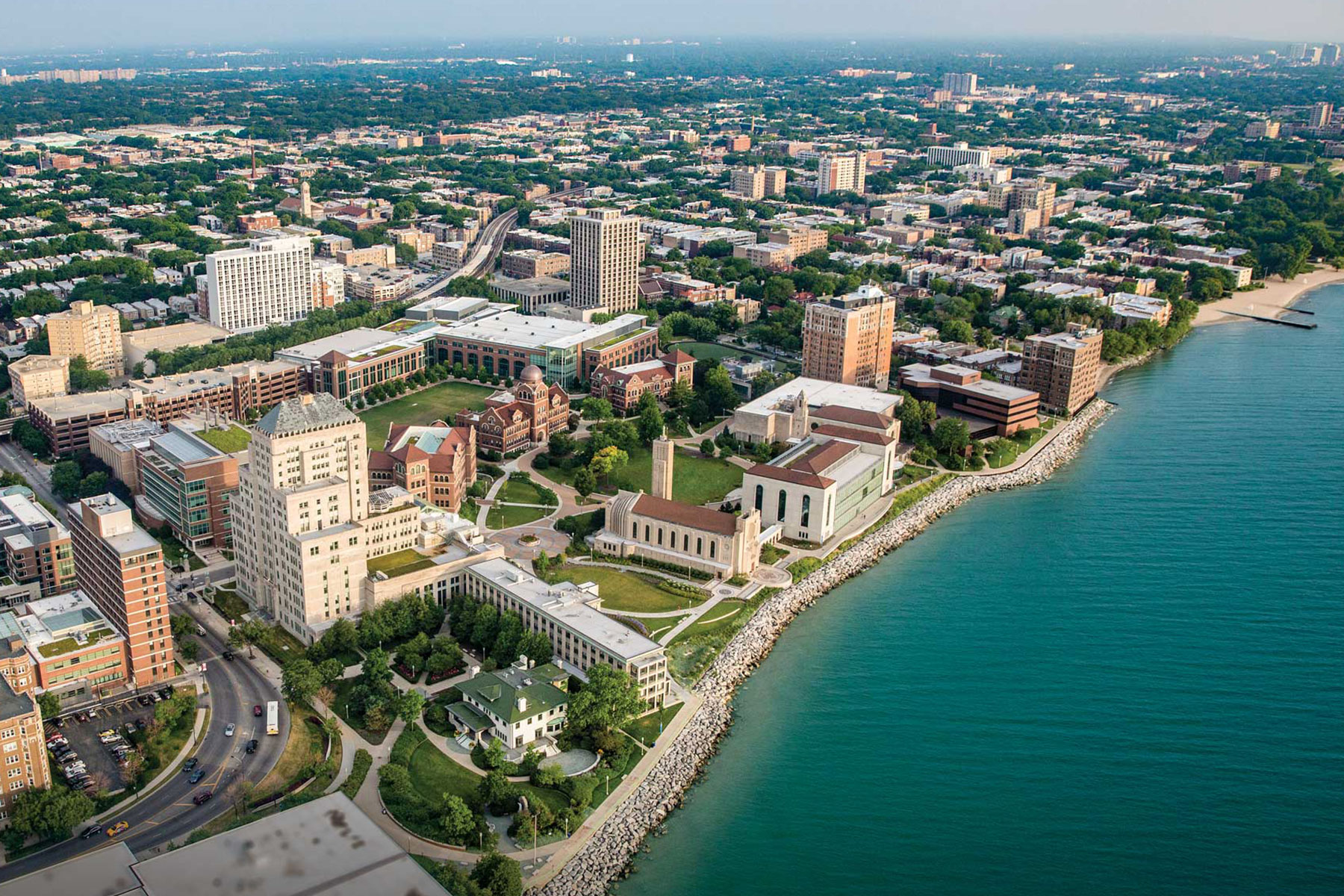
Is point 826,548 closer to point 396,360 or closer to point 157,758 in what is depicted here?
point 157,758

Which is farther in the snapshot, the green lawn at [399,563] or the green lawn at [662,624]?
the green lawn at [399,563]

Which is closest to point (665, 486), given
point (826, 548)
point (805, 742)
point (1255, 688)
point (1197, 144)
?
point (826, 548)

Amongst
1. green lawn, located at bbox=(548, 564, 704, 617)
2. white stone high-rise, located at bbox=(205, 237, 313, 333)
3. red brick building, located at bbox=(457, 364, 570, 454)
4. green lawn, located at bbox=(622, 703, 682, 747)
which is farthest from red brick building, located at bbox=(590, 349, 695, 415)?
green lawn, located at bbox=(622, 703, 682, 747)

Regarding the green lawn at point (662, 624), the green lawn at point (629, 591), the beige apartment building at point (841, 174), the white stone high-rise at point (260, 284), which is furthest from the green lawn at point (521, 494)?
the beige apartment building at point (841, 174)

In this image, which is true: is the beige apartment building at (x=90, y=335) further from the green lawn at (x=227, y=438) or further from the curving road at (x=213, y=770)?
the curving road at (x=213, y=770)

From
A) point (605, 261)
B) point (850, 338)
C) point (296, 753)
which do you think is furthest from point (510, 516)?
point (605, 261)

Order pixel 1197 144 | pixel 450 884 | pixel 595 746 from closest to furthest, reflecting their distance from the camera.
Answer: pixel 450 884, pixel 595 746, pixel 1197 144
